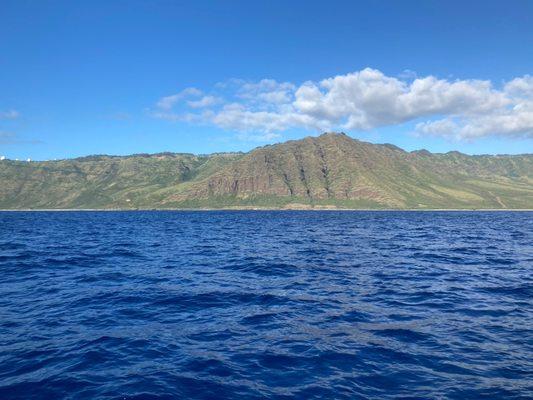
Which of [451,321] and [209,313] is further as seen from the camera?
[209,313]

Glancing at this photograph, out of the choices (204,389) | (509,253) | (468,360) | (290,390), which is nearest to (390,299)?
(468,360)

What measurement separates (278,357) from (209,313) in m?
7.73

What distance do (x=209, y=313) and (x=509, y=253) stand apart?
151 feet

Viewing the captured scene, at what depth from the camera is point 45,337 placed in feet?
62.2

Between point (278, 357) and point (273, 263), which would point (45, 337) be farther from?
point (273, 263)

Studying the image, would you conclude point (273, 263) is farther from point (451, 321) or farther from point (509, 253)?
point (509, 253)

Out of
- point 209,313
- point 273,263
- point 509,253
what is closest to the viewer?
point 209,313

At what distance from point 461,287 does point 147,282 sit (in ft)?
83.8

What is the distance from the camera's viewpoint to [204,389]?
13.8 metres

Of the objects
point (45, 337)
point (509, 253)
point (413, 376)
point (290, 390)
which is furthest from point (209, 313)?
point (509, 253)

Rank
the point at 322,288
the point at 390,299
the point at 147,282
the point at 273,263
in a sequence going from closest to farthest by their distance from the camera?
the point at 390,299, the point at 322,288, the point at 147,282, the point at 273,263

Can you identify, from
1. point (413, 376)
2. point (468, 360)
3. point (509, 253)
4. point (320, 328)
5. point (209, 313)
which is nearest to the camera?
point (413, 376)

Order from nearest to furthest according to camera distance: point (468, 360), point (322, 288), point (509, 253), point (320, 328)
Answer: point (468, 360)
point (320, 328)
point (322, 288)
point (509, 253)

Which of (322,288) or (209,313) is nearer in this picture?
(209,313)
